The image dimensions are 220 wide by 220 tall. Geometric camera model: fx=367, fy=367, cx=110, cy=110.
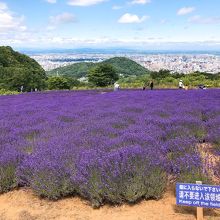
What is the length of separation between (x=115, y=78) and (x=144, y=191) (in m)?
44.9

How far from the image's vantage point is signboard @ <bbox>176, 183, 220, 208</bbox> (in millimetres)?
3553

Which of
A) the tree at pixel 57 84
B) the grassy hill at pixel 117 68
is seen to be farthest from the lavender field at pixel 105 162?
the grassy hill at pixel 117 68

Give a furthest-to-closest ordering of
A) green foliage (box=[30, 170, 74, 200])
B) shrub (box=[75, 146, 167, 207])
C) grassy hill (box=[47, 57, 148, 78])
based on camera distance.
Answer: grassy hill (box=[47, 57, 148, 78])
green foliage (box=[30, 170, 74, 200])
shrub (box=[75, 146, 167, 207])

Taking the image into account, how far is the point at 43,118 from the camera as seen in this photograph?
912 centimetres

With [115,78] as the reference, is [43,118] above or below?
above

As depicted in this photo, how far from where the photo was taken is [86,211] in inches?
169

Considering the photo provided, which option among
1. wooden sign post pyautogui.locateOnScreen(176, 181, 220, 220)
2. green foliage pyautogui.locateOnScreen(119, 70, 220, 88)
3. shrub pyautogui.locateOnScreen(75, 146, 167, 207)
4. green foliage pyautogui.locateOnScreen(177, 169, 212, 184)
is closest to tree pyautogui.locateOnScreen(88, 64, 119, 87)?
green foliage pyautogui.locateOnScreen(119, 70, 220, 88)

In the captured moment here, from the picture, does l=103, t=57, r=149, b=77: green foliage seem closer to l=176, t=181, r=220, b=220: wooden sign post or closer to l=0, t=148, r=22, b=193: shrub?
l=0, t=148, r=22, b=193: shrub

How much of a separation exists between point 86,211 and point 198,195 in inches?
53.9

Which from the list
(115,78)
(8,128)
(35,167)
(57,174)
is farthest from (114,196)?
(115,78)

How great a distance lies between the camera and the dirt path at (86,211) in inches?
158

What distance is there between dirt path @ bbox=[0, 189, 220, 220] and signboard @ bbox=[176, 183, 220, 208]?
1.05ft

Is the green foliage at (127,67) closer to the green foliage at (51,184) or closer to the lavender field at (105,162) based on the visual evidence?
the lavender field at (105,162)

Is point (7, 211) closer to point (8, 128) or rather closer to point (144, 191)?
point (144, 191)
